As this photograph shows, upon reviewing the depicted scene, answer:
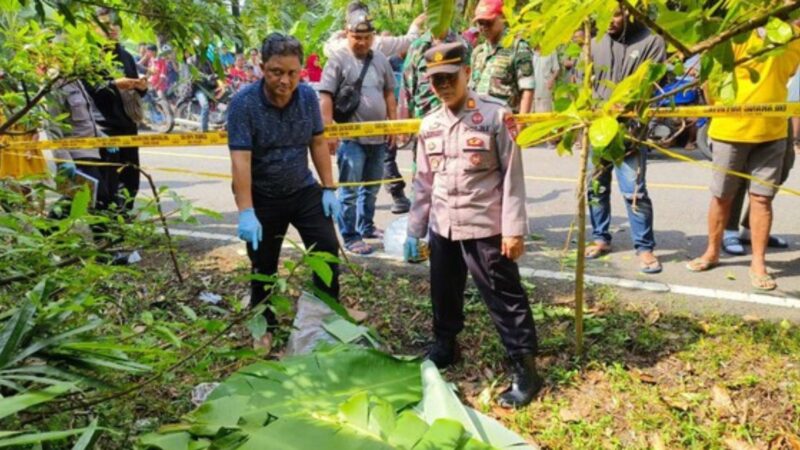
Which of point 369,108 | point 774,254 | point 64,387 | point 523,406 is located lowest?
point 523,406

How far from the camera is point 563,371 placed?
2.99 meters

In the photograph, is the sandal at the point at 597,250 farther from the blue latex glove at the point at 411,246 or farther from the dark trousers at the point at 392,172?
the dark trousers at the point at 392,172

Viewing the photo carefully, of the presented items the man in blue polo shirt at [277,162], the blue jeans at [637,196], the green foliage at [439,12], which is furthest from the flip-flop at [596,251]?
the green foliage at [439,12]

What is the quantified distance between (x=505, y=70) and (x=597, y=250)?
142 cm

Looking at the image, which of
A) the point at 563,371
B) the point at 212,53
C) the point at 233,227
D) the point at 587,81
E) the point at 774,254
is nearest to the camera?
the point at 587,81

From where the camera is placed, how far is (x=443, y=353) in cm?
313

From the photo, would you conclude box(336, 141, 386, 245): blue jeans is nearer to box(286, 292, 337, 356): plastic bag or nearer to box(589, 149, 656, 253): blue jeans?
box(589, 149, 656, 253): blue jeans

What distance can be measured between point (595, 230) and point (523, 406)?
2.23 meters

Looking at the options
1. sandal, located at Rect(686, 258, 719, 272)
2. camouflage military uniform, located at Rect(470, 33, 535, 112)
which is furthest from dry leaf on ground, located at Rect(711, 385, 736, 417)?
camouflage military uniform, located at Rect(470, 33, 535, 112)

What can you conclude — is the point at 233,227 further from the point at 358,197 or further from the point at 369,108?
the point at 369,108

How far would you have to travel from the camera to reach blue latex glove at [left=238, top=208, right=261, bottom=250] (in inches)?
125

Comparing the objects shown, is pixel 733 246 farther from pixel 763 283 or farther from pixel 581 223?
pixel 581 223

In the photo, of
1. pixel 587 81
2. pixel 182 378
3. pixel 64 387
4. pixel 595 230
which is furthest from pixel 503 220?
pixel 595 230

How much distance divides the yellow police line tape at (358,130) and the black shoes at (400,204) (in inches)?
54.2
